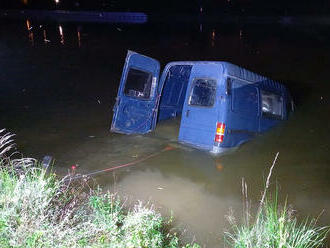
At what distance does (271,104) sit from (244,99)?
186cm

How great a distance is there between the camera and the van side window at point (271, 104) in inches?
345

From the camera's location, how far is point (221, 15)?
54.0 meters

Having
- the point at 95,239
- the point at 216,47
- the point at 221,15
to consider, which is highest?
the point at 221,15

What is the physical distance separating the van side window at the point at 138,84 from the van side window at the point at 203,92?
1.43m

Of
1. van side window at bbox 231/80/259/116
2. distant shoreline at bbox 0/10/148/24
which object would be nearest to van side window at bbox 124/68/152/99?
van side window at bbox 231/80/259/116

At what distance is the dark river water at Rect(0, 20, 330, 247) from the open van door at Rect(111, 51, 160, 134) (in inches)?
16.5

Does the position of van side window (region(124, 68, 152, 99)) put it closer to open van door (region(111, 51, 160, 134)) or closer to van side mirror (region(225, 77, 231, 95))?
open van door (region(111, 51, 160, 134))

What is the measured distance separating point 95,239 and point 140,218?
0.58 meters

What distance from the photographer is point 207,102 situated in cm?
750

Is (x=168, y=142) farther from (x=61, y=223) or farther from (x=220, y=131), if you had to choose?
(x=61, y=223)

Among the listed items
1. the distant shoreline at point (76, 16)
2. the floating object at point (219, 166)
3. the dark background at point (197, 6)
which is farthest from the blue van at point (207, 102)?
the dark background at point (197, 6)

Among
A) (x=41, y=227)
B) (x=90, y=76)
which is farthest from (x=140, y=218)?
(x=90, y=76)

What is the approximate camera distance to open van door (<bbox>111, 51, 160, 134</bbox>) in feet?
26.3

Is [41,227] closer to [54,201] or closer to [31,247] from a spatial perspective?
[31,247]
